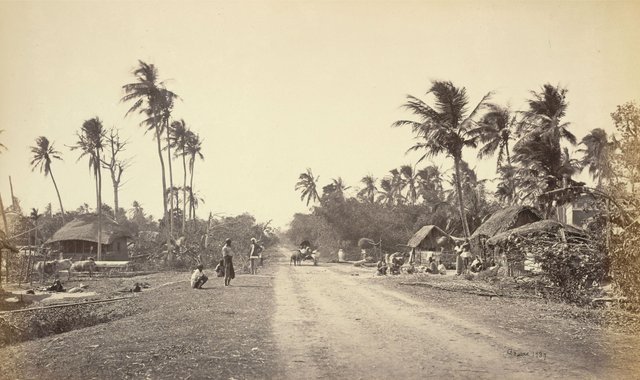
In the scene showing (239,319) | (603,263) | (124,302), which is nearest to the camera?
(239,319)

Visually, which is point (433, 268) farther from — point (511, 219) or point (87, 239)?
point (87, 239)

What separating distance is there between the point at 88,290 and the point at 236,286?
287 inches

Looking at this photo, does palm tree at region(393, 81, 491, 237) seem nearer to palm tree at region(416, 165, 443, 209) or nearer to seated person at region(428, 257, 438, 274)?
seated person at region(428, 257, 438, 274)

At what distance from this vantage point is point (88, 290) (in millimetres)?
20078

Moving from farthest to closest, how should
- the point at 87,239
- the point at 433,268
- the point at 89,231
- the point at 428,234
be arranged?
1. the point at 89,231
2. the point at 87,239
3. the point at 428,234
4. the point at 433,268

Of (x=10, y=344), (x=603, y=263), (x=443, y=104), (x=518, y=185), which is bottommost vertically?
(x=10, y=344)

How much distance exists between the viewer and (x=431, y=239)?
3394 cm

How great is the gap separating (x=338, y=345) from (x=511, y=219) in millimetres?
16256

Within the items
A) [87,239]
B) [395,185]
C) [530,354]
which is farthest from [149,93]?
[395,185]

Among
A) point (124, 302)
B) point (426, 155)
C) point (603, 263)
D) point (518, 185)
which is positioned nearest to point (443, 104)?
point (426, 155)

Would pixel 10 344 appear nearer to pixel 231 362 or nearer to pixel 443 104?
pixel 231 362

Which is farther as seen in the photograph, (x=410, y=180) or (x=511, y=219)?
(x=410, y=180)

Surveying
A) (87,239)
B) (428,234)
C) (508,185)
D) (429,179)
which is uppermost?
(429,179)

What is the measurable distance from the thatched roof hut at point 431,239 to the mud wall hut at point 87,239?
24731 mm
